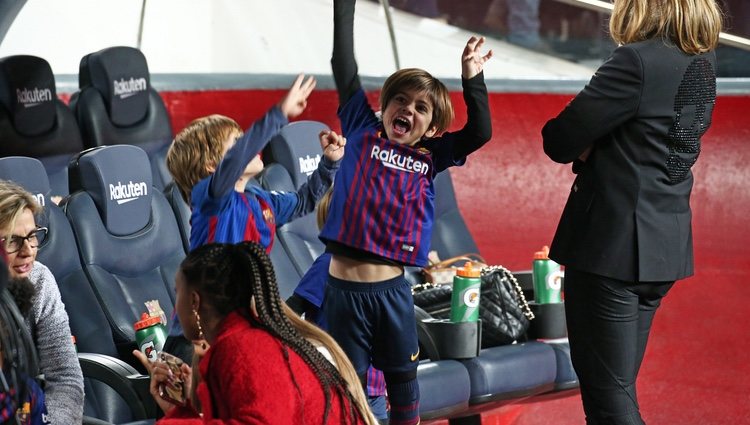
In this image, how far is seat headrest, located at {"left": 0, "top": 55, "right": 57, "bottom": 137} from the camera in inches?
179

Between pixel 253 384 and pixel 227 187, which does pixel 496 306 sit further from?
→ pixel 253 384

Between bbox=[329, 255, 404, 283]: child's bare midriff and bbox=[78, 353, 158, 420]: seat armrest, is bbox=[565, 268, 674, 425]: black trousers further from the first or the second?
bbox=[78, 353, 158, 420]: seat armrest

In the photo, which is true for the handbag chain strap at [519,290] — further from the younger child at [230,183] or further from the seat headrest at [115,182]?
the seat headrest at [115,182]

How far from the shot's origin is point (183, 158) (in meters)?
2.92

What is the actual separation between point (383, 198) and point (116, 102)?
2.46 meters

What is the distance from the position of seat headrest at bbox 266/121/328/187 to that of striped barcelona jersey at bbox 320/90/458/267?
56.3 inches

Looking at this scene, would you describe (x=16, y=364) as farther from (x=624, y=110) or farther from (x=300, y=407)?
(x=624, y=110)

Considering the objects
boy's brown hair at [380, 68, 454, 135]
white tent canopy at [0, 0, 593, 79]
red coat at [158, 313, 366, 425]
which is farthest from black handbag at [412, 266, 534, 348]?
white tent canopy at [0, 0, 593, 79]

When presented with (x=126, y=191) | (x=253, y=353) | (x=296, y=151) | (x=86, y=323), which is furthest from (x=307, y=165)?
(x=253, y=353)

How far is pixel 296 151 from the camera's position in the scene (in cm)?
430

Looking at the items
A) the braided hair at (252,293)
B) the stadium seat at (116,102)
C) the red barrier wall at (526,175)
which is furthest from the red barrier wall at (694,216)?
the braided hair at (252,293)

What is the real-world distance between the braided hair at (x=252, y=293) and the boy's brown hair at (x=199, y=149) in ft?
2.52

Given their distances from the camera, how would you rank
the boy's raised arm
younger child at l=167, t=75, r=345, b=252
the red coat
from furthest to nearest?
the boy's raised arm
younger child at l=167, t=75, r=345, b=252
the red coat

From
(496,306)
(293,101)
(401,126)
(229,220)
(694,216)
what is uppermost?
(293,101)
